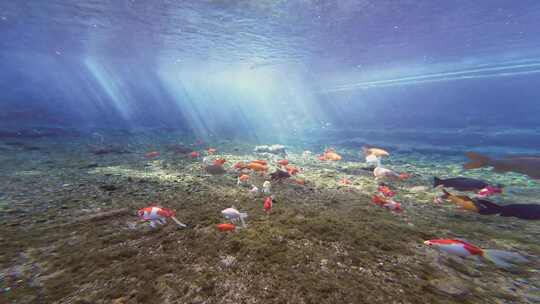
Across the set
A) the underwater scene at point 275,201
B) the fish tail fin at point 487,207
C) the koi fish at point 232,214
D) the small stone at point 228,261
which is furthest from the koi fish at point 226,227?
the fish tail fin at point 487,207

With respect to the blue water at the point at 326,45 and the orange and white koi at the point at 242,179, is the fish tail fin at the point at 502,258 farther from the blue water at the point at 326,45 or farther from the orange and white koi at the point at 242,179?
the blue water at the point at 326,45

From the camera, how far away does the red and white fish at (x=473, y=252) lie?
9.55ft

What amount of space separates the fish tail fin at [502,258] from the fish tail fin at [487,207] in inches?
86.7

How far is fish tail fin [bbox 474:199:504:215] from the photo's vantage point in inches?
209

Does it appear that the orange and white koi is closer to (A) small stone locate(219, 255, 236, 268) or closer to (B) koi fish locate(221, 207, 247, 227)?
(B) koi fish locate(221, 207, 247, 227)

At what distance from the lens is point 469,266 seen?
125 inches

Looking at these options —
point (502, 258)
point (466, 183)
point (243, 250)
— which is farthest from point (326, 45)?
point (243, 250)

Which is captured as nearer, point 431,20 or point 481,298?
point 481,298

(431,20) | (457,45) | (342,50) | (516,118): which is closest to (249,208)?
(431,20)

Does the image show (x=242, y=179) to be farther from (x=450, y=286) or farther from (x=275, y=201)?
(x=450, y=286)

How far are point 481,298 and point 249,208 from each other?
390cm

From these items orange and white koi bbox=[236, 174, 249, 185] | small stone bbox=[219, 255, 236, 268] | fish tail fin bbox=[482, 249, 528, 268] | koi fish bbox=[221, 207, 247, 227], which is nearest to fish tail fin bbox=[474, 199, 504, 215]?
fish tail fin bbox=[482, 249, 528, 268]

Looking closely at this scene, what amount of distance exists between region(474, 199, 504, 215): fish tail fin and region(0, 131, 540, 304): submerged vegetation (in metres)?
0.23

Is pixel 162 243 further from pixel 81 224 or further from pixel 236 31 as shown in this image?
pixel 236 31
